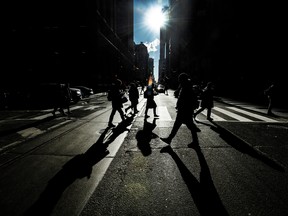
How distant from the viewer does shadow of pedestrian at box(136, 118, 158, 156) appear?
5555 millimetres

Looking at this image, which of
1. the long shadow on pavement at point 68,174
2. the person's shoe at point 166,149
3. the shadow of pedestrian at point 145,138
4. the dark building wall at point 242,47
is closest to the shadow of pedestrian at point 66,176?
the long shadow on pavement at point 68,174

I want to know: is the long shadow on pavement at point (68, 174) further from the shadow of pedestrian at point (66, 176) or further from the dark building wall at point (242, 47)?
the dark building wall at point (242, 47)

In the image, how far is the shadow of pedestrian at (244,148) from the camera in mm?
4578

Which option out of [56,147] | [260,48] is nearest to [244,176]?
[56,147]

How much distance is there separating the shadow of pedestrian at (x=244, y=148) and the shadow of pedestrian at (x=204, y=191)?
1.37m

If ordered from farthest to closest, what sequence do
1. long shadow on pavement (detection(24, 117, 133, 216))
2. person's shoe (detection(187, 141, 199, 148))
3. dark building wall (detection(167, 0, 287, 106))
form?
dark building wall (detection(167, 0, 287, 106)) → person's shoe (detection(187, 141, 199, 148)) → long shadow on pavement (detection(24, 117, 133, 216))

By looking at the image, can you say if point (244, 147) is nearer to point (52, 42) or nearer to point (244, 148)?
point (244, 148)

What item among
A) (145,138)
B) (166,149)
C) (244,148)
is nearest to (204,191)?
(166,149)

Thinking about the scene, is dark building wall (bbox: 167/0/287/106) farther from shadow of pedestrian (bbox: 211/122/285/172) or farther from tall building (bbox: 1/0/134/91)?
tall building (bbox: 1/0/134/91)

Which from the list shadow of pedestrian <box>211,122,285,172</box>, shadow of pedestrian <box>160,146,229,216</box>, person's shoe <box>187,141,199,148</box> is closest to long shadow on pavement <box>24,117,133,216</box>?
shadow of pedestrian <box>160,146,229,216</box>

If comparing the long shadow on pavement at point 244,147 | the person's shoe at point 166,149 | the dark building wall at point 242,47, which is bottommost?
the person's shoe at point 166,149

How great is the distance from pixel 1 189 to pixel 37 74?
39.4m

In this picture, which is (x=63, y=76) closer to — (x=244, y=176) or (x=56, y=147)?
(x=56, y=147)

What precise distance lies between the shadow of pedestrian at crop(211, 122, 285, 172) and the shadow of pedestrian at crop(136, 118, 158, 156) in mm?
2292
